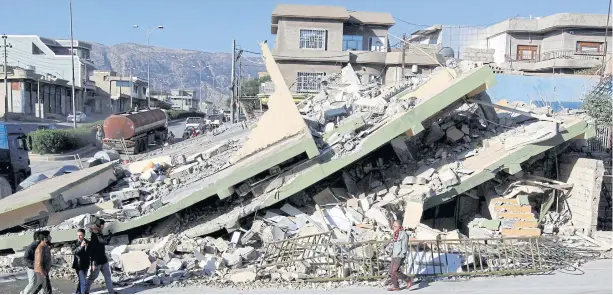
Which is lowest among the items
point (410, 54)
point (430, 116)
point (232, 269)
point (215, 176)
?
point (232, 269)

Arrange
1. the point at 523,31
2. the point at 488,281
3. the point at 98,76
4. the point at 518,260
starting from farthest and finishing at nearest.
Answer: the point at 98,76, the point at 523,31, the point at 518,260, the point at 488,281

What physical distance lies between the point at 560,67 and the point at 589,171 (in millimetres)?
21573

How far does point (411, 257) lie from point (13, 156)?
13980mm

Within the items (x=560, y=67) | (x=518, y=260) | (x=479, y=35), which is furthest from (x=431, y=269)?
(x=479, y=35)

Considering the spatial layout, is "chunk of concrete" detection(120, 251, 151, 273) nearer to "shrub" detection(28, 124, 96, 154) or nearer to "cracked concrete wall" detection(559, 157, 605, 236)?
"cracked concrete wall" detection(559, 157, 605, 236)

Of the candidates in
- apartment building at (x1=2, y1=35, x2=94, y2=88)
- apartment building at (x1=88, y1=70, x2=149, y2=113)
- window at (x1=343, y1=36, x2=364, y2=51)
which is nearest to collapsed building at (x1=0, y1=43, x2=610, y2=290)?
window at (x1=343, y1=36, x2=364, y2=51)

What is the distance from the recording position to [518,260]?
32.6 ft

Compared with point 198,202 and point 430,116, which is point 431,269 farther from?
point 198,202

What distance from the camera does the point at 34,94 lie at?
51.3 metres

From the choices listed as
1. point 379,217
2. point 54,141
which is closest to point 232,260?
point 379,217

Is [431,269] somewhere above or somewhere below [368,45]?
below

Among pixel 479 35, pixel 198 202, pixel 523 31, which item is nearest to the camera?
pixel 198 202

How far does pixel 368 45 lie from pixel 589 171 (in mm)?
25721

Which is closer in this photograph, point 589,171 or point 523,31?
point 589,171
